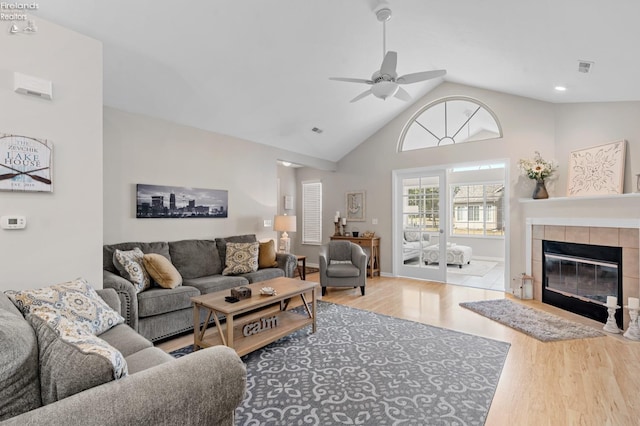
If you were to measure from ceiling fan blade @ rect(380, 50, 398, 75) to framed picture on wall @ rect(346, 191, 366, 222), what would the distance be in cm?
373

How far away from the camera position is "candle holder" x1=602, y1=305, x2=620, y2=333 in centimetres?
332

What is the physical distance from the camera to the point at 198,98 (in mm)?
3895

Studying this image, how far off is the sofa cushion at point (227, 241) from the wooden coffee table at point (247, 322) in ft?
4.11

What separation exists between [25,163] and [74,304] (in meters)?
1.15

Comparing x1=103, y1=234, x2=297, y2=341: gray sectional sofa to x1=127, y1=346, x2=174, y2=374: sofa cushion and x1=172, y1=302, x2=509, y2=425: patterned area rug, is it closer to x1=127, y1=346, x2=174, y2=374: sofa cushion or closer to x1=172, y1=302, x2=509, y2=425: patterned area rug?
x1=172, y1=302, x2=509, y2=425: patterned area rug

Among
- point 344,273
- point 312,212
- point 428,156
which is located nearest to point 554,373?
point 344,273

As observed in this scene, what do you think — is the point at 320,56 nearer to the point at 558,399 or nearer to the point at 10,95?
the point at 10,95

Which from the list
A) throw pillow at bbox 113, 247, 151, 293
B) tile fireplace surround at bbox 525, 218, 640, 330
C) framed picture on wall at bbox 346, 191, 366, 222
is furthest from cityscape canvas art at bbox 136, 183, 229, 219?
tile fireplace surround at bbox 525, 218, 640, 330

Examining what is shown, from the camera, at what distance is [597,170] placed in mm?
3947

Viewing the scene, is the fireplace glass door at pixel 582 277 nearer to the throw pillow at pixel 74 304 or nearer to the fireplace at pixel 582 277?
the fireplace at pixel 582 277

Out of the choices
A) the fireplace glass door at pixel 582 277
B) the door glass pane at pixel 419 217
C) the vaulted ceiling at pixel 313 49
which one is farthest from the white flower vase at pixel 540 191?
the door glass pane at pixel 419 217

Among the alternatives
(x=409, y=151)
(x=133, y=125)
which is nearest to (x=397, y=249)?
(x=409, y=151)

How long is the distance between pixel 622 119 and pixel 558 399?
3.51 meters

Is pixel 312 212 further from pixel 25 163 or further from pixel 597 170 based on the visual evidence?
pixel 25 163
